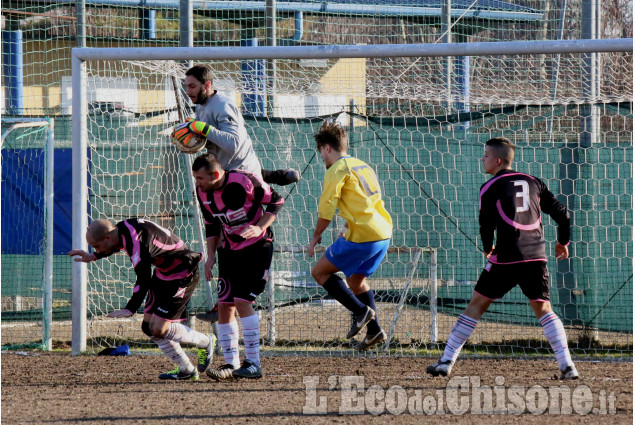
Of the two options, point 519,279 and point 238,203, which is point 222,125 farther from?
point 519,279

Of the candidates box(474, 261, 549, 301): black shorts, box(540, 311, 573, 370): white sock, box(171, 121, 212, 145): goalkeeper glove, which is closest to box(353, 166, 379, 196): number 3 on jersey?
box(474, 261, 549, 301): black shorts

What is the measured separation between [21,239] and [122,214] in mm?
1601

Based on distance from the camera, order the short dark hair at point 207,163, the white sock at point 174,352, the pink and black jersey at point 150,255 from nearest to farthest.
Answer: the pink and black jersey at point 150,255 → the short dark hair at point 207,163 → the white sock at point 174,352

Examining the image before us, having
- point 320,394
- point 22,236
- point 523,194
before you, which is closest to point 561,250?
point 523,194

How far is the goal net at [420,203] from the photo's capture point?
784 centimetres

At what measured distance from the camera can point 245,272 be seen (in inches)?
220

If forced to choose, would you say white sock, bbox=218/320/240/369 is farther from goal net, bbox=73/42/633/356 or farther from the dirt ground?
goal net, bbox=73/42/633/356

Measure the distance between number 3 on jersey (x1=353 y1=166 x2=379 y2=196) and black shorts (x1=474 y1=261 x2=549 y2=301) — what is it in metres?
1.00

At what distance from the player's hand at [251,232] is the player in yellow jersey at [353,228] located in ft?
1.67

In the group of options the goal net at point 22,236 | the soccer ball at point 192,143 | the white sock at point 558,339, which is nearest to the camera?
the white sock at point 558,339

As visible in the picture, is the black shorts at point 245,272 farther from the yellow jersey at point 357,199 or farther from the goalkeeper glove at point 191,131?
the goalkeeper glove at point 191,131

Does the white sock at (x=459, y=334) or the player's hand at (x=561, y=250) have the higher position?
the player's hand at (x=561, y=250)

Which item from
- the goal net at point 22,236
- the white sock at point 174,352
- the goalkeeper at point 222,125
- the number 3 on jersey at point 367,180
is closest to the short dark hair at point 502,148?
the number 3 on jersey at point 367,180

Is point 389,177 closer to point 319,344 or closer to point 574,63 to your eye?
point 319,344
